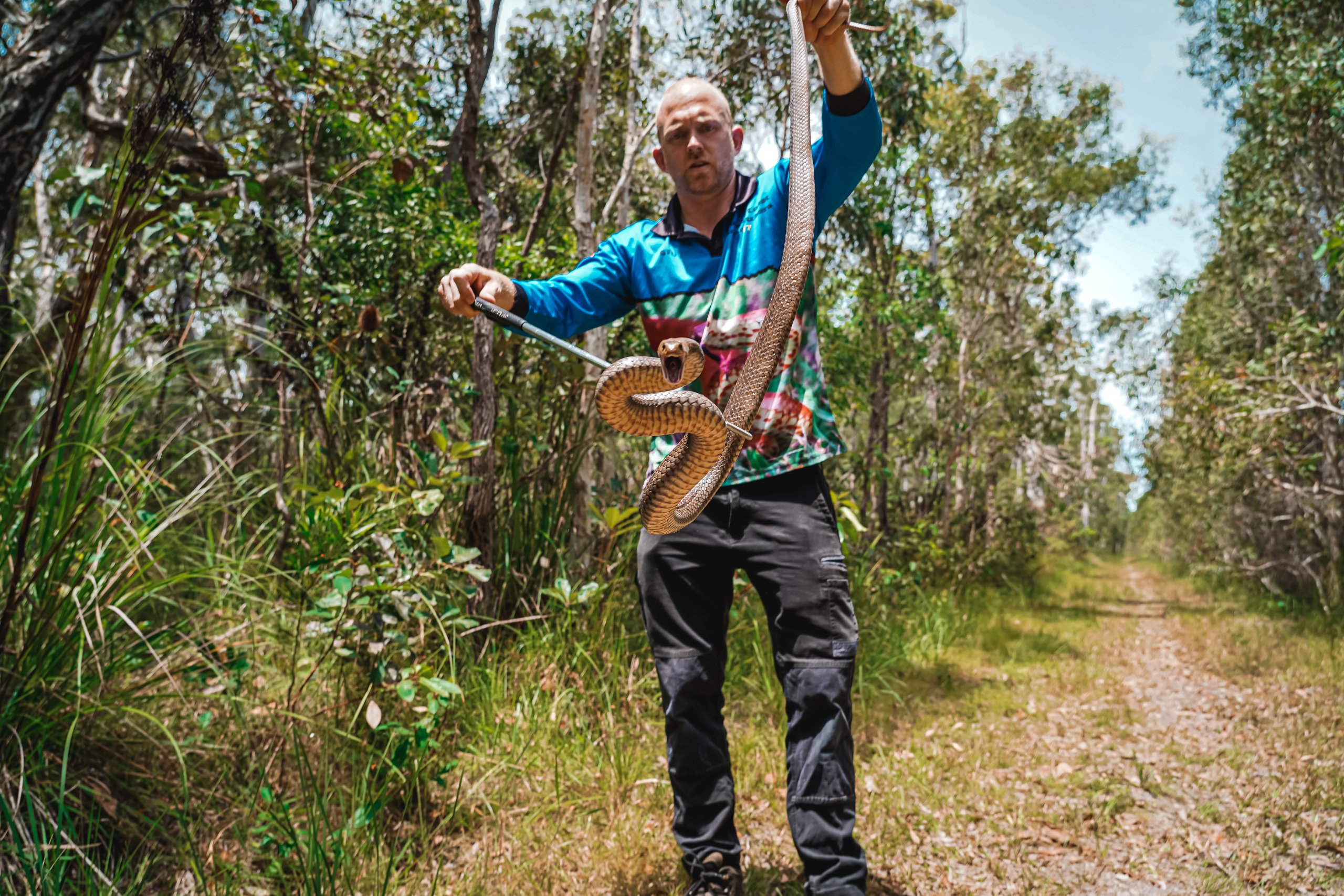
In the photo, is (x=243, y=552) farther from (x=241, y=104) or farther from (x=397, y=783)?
(x=241, y=104)

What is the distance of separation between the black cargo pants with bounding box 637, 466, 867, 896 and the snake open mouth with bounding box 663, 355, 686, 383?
745 mm

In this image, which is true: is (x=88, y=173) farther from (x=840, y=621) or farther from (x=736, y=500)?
(x=840, y=621)

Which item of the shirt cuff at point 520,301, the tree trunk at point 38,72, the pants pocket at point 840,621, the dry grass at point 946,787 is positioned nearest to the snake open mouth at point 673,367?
the shirt cuff at point 520,301

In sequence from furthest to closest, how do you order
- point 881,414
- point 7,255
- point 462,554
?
point 881,414, point 7,255, point 462,554

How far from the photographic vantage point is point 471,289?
175cm

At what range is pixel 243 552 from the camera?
3244mm

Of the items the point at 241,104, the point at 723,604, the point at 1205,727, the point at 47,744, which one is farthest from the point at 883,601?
the point at 241,104

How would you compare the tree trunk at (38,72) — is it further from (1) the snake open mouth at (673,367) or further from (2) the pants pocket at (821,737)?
(2) the pants pocket at (821,737)

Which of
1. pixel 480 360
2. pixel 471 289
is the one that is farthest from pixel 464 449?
pixel 471 289

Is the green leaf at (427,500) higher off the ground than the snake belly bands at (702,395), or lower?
lower

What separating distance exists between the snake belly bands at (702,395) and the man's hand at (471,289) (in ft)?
1.62

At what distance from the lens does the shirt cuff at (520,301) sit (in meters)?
1.92

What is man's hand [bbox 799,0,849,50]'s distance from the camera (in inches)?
61.0

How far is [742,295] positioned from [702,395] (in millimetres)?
631
